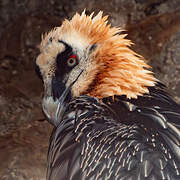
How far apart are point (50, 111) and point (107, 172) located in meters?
0.53

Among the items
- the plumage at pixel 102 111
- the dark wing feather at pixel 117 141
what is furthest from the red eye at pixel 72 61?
the dark wing feather at pixel 117 141

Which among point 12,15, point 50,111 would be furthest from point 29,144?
point 50,111

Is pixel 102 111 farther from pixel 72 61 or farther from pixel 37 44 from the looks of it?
pixel 37 44

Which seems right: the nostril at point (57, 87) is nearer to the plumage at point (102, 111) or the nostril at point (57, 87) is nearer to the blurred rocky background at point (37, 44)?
the plumage at point (102, 111)

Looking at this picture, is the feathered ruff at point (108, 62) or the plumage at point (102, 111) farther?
the feathered ruff at point (108, 62)

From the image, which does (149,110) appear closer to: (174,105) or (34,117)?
(174,105)

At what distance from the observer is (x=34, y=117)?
3207 mm

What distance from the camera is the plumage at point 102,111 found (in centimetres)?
141

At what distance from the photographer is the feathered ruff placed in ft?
6.00

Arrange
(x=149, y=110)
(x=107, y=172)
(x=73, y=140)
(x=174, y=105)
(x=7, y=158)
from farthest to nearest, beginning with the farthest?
(x=7, y=158) < (x=174, y=105) < (x=149, y=110) < (x=73, y=140) < (x=107, y=172)

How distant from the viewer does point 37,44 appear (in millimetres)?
3146

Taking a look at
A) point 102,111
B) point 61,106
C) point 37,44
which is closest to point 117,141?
point 102,111

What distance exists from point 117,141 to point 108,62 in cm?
53

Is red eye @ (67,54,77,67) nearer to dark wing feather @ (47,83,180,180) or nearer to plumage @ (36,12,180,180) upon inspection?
plumage @ (36,12,180,180)
